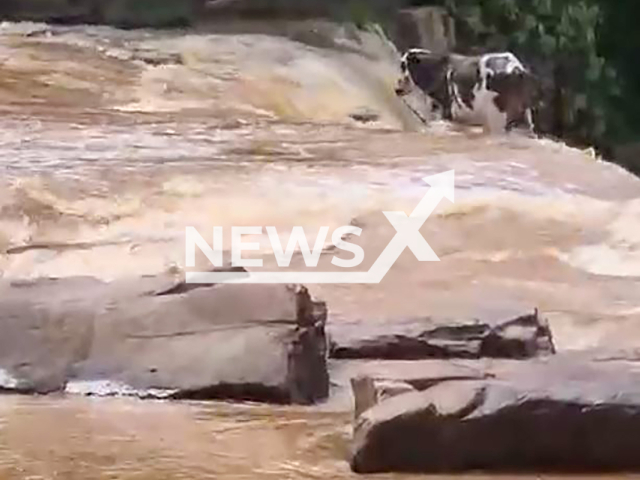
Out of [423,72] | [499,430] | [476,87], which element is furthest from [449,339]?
[423,72]

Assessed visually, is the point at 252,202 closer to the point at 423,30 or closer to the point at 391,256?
the point at 391,256

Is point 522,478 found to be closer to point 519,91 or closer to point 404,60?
point 519,91

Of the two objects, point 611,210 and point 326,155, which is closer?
point 611,210

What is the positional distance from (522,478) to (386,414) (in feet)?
0.34

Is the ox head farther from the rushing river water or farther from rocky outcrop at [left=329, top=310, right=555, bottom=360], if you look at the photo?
rocky outcrop at [left=329, top=310, right=555, bottom=360]

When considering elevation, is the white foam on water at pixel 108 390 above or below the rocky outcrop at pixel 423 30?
above

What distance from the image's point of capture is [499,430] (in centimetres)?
87

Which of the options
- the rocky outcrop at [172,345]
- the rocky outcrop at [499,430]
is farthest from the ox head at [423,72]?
the rocky outcrop at [499,430]

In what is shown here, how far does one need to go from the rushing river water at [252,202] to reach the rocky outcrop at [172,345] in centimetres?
2

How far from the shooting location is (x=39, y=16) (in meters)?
3.52

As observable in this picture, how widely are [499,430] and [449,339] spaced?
255 millimetres

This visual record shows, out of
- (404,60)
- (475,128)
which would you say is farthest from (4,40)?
(475,128)

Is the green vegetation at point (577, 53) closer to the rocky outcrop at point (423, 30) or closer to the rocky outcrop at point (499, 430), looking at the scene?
the rocky outcrop at point (423, 30)

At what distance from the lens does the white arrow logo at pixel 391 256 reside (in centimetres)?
118
